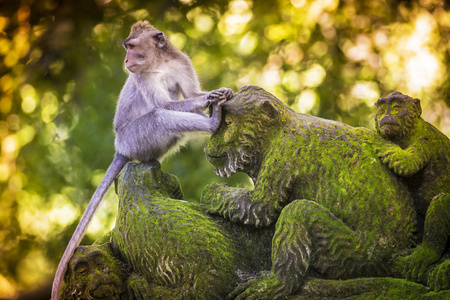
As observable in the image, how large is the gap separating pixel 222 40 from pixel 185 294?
4217 millimetres

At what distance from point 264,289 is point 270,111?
1131mm

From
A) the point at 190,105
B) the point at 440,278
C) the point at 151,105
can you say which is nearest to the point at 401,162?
the point at 440,278

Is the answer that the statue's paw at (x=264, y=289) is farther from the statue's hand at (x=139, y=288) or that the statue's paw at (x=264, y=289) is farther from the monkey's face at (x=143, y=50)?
the monkey's face at (x=143, y=50)

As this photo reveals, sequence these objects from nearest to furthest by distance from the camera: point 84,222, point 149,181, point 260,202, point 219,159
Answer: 1. point 260,202
2. point 219,159
3. point 149,181
4. point 84,222

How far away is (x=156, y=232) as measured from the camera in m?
3.10

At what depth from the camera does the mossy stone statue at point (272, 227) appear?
2.80m

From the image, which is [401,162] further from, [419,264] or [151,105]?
[151,105]

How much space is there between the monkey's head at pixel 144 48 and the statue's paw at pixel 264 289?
253cm

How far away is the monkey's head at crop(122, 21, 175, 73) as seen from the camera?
4617mm

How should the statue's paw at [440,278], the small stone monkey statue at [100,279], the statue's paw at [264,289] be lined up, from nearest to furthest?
the statue's paw at [440,278]
the statue's paw at [264,289]
the small stone monkey statue at [100,279]

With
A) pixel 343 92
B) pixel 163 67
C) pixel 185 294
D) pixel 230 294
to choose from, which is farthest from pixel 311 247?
pixel 343 92

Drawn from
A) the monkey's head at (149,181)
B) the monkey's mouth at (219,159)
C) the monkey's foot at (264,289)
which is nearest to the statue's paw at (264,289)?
the monkey's foot at (264,289)

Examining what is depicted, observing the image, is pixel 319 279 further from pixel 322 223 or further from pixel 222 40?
pixel 222 40

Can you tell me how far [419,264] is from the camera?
8.84 ft
